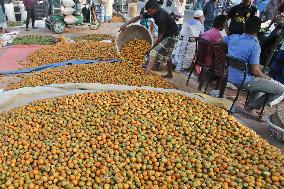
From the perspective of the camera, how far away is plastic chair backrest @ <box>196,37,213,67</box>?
545 cm

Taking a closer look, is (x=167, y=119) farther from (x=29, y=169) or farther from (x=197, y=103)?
(x=29, y=169)

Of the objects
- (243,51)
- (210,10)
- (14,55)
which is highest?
(210,10)

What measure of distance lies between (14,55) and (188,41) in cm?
472

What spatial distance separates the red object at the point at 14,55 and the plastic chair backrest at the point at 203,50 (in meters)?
4.11

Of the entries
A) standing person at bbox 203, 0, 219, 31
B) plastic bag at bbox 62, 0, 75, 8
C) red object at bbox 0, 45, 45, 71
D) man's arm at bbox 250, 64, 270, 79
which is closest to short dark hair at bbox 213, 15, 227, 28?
man's arm at bbox 250, 64, 270, 79

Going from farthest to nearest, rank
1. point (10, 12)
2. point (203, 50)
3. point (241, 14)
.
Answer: point (10, 12), point (241, 14), point (203, 50)

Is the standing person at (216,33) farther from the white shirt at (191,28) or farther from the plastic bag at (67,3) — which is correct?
the plastic bag at (67,3)

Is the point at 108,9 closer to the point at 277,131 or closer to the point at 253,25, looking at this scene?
the point at 253,25

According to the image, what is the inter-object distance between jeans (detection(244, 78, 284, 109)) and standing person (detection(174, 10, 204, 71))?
7.24 feet

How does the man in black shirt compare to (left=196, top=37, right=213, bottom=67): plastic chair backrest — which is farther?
the man in black shirt

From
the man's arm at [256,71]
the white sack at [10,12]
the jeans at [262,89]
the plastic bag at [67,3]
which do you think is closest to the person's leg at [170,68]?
the jeans at [262,89]

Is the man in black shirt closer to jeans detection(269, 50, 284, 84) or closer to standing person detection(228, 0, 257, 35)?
standing person detection(228, 0, 257, 35)

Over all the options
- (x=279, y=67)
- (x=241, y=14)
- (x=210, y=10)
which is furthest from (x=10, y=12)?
(x=279, y=67)

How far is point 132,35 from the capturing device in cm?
657
